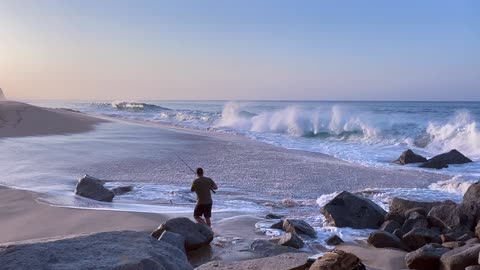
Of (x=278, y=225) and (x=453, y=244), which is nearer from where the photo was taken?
(x=453, y=244)

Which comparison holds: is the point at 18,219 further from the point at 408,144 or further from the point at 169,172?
the point at 408,144

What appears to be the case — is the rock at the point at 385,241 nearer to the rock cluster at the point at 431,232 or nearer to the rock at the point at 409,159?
the rock cluster at the point at 431,232

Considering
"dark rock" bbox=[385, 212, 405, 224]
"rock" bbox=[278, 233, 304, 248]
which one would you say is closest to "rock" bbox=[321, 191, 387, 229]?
"dark rock" bbox=[385, 212, 405, 224]

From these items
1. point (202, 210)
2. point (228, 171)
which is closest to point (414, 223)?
point (202, 210)

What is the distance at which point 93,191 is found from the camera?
10.1 m

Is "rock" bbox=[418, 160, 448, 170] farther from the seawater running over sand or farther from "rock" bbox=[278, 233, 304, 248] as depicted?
"rock" bbox=[278, 233, 304, 248]

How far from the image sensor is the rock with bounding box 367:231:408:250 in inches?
300

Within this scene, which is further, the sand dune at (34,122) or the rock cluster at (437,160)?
the sand dune at (34,122)

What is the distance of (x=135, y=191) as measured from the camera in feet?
36.7

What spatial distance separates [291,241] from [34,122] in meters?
21.6

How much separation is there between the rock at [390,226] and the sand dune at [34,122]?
1727 centimetres

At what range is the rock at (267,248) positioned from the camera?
6.77m

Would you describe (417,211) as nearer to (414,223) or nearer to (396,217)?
(396,217)

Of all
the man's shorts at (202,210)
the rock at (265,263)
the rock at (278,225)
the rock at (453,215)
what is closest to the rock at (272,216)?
the rock at (278,225)
